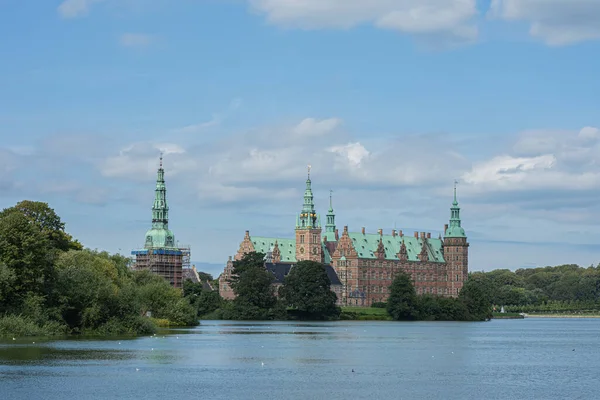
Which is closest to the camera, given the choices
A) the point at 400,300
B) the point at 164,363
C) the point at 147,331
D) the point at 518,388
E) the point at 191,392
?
the point at 191,392

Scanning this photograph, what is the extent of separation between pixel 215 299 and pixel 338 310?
17.8 meters

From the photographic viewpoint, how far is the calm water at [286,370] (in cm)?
4650

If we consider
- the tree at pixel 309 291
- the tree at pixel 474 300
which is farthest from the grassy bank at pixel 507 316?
the tree at pixel 309 291

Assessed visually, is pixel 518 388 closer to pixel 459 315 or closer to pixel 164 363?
pixel 164 363

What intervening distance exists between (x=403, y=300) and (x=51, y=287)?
285 feet

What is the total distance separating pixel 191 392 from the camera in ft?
151

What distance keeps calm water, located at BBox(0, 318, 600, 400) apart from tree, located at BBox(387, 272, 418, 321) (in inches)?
2668

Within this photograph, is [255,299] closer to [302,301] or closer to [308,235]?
[302,301]

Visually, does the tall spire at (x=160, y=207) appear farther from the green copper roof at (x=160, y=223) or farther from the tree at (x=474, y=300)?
the tree at (x=474, y=300)

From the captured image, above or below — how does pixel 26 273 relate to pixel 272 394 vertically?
above

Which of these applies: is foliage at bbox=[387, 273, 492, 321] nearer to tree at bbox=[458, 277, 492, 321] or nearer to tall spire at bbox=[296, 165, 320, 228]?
tree at bbox=[458, 277, 492, 321]

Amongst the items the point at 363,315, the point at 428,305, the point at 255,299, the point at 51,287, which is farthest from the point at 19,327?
the point at 363,315

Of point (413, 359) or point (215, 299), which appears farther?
point (215, 299)

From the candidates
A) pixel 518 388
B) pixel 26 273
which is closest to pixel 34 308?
pixel 26 273
